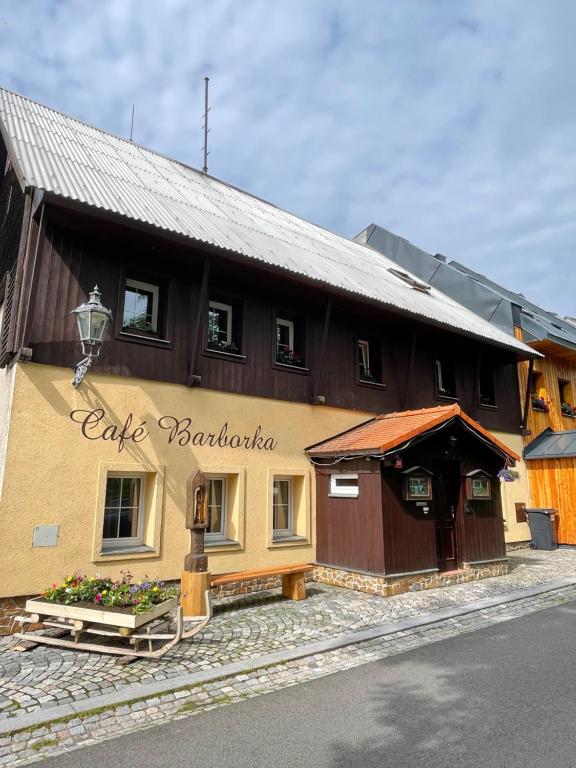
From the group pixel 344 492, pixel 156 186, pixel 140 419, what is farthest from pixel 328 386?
pixel 156 186

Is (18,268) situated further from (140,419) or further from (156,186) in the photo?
(156,186)

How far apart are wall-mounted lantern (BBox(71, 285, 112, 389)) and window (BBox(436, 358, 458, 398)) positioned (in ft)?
31.1

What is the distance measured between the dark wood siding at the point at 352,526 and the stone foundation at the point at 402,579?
15 centimetres

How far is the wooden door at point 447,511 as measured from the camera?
33.1 ft

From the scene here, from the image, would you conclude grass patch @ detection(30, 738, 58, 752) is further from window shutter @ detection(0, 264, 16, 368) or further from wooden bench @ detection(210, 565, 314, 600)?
window shutter @ detection(0, 264, 16, 368)

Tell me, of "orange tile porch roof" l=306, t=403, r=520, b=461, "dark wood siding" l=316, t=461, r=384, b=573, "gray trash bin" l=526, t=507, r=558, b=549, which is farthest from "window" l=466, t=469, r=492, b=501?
"gray trash bin" l=526, t=507, r=558, b=549

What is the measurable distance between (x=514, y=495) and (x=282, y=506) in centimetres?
890

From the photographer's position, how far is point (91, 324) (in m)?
7.03

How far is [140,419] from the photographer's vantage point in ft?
27.0

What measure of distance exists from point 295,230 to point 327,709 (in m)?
12.9

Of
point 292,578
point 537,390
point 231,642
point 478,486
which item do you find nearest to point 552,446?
point 537,390

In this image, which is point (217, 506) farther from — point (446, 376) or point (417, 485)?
point (446, 376)

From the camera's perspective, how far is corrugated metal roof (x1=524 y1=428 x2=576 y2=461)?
15.5 m

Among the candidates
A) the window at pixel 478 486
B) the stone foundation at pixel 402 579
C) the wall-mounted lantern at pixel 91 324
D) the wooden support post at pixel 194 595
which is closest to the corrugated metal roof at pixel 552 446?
the window at pixel 478 486
